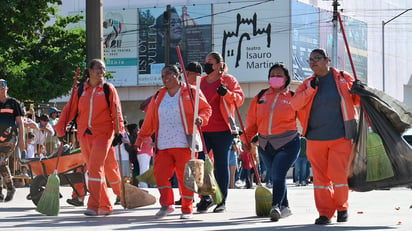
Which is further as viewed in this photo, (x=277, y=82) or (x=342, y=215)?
(x=277, y=82)

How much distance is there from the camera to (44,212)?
37.7 ft

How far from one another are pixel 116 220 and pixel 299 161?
15.4 m

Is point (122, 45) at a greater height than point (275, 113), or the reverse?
point (122, 45)

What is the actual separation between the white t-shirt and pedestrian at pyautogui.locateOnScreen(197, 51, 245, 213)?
3.15 feet

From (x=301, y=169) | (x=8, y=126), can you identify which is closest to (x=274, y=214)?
(x=8, y=126)

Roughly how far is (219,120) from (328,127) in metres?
2.10

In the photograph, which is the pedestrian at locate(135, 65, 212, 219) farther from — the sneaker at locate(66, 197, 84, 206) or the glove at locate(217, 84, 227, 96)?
the sneaker at locate(66, 197, 84, 206)

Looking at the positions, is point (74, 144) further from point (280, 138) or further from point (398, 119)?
point (398, 119)

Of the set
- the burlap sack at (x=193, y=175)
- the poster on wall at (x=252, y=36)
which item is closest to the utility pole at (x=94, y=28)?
the burlap sack at (x=193, y=175)

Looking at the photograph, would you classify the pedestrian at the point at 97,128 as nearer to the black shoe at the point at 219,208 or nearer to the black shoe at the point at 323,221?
the black shoe at the point at 219,208

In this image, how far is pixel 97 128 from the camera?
11.4m

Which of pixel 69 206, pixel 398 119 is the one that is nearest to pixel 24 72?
pixel 69 206

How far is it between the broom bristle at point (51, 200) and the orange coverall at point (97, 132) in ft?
1.34

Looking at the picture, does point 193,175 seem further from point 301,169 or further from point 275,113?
point 301,169
